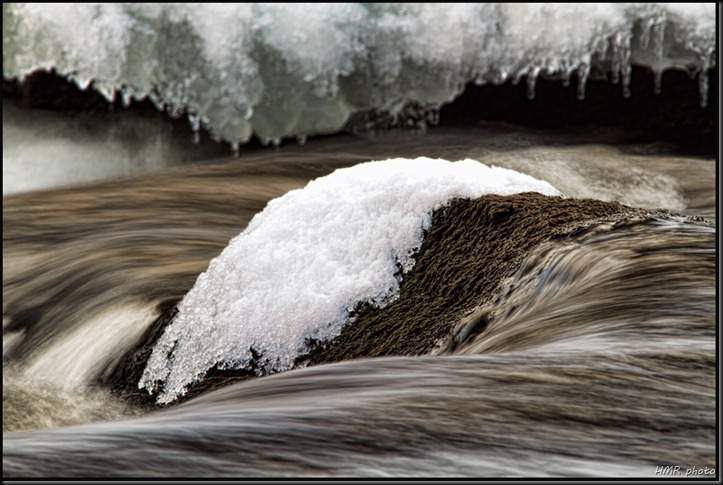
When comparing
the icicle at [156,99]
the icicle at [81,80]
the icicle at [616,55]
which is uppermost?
the icicle at [616,55]

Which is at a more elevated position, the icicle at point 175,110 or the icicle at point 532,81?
the icicle at point 532,81

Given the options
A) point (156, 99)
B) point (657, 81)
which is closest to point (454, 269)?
point (156, 99)

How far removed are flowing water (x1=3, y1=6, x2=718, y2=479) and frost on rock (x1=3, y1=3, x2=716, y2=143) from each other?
2.93ft

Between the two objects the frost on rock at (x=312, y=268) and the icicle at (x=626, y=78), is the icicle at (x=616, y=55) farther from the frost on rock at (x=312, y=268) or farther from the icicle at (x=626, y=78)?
the frost on rock at (x=312, y=268)

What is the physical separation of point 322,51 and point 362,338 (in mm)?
4845

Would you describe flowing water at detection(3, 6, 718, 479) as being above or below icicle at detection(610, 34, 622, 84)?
below

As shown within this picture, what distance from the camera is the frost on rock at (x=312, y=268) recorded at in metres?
3.13

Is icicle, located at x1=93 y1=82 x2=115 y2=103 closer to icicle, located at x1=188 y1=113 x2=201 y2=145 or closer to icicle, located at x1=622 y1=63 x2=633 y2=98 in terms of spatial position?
icicle, located at x1=188 y1=113 x2=201 y2=145

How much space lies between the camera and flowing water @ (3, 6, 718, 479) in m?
1.39

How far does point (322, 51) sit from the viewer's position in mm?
7535

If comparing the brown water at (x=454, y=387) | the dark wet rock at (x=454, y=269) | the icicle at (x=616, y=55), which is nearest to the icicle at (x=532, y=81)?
the icicle at (x=616, y=55)

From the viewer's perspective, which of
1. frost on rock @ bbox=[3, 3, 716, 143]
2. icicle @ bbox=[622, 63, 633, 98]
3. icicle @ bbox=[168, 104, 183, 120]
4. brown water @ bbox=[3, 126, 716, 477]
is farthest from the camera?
icicle @ bbox=[622, 63, 633, 98]

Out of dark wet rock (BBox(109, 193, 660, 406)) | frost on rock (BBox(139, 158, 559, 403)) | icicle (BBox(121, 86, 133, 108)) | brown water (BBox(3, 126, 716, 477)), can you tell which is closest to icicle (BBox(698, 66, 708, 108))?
icicle (BBox(121, 86, 133, 108))

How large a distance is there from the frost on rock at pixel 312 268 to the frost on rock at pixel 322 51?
417 centimetres
